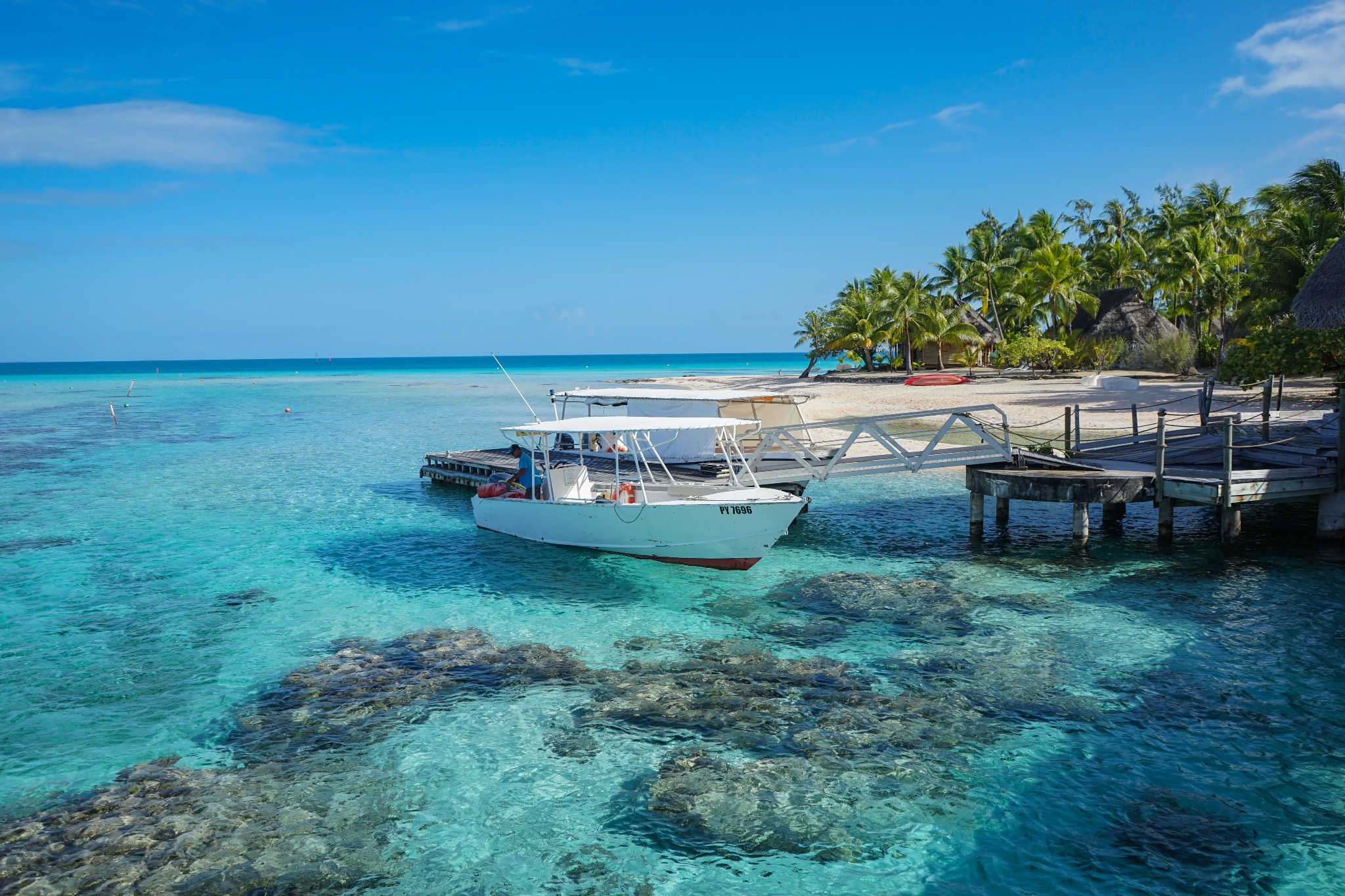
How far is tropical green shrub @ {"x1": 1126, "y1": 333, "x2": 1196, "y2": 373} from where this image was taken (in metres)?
45.8

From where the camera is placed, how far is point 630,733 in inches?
364

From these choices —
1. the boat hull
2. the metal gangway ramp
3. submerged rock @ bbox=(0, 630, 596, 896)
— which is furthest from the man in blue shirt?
submerged rock @ bbox=(0, 630, 596, 896)

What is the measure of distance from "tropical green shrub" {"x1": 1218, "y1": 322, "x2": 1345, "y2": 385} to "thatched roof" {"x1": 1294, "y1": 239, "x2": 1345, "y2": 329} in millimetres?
6415

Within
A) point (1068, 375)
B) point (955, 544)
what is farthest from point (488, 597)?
point (1068, 375)

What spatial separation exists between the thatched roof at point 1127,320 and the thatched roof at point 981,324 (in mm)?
9195

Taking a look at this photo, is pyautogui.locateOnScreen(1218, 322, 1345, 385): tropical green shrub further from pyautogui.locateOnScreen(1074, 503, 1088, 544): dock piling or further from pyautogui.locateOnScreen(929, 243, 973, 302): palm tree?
pyautogui.locateOnScreen(929, 243, 973, 302): palm tree

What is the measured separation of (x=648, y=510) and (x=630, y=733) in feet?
19.9

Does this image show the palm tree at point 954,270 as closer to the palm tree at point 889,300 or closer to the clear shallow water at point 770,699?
the palm tree at point 889,300

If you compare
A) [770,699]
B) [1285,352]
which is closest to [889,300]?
[1285,352]

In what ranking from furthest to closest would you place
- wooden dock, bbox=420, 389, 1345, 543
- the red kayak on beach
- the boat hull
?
the red kayak on beach
wooden dock, bbox=420, 389, 1345, 543
the boat hull

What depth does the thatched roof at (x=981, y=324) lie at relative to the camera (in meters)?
65.1

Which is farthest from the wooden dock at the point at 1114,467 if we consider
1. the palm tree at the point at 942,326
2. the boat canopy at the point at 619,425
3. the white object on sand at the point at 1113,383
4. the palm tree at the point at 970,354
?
the palm tree at the point at 970,354

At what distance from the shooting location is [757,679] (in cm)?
1066

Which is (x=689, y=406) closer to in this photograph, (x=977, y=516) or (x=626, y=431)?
(x=626, y=431)
